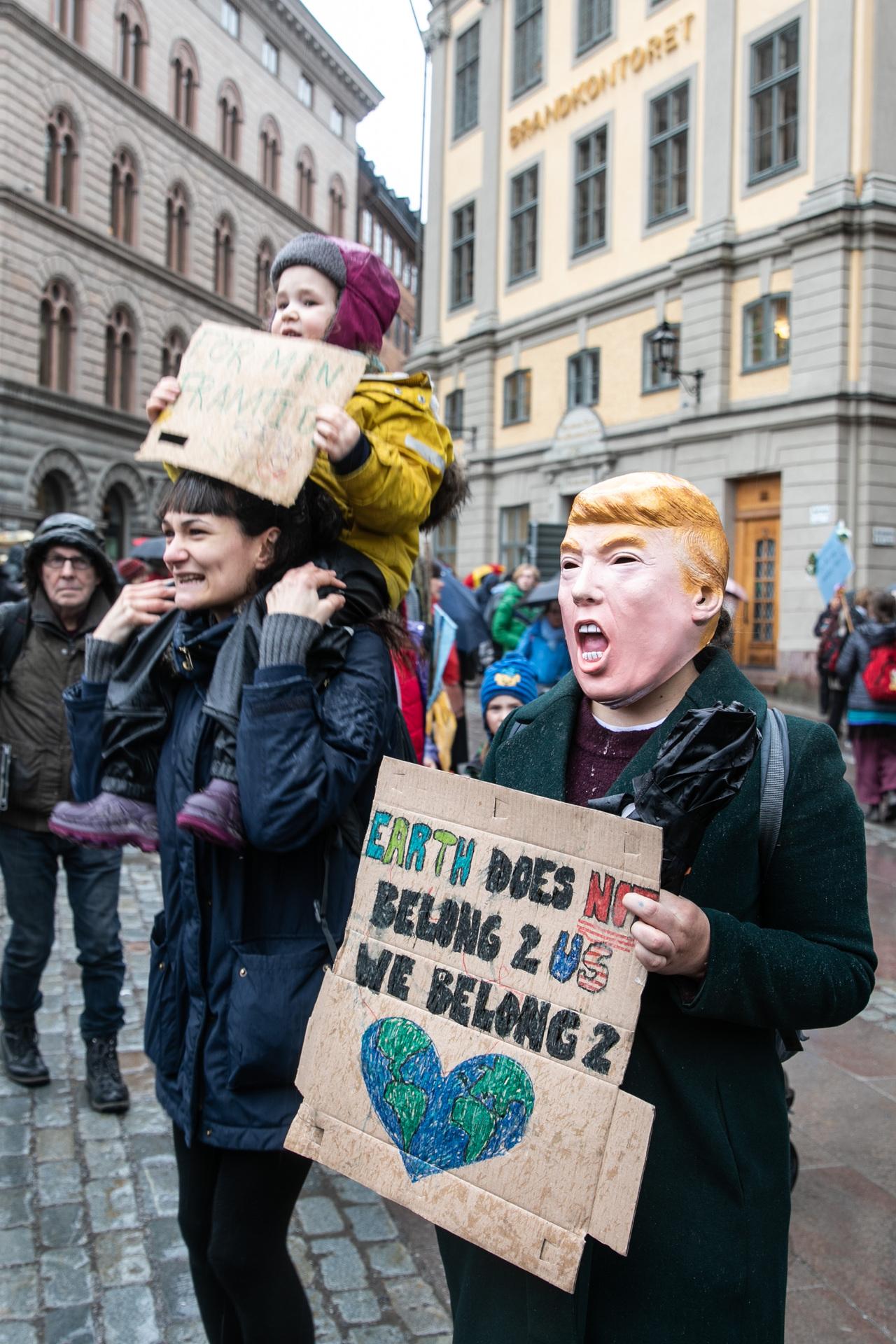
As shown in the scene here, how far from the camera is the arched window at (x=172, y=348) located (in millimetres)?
33594

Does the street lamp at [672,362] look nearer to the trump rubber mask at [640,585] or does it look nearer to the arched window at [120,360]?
the arched window at [120,360]

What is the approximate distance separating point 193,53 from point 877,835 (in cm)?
3253

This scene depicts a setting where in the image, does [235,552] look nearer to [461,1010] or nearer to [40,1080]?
[461,1010]

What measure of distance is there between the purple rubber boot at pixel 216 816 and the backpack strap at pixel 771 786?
37.0 inches

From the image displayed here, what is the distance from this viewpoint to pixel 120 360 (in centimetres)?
3162

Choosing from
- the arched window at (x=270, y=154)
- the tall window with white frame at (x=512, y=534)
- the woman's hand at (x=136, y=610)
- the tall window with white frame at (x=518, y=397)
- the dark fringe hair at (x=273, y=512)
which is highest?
the arched window at (x=270, y=154)

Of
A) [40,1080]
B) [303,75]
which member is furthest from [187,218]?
[40,1080]

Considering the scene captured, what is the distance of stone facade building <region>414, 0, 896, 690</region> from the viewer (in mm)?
17219

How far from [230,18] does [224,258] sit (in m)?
6.80

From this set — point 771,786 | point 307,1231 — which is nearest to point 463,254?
point 307,1231

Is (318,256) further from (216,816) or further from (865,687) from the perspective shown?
(865,687)

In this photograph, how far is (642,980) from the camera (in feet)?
5.09

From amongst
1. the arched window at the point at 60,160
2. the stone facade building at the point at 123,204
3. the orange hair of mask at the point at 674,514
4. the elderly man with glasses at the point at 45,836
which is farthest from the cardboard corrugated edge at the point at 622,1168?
the arched window at the point at 60,160

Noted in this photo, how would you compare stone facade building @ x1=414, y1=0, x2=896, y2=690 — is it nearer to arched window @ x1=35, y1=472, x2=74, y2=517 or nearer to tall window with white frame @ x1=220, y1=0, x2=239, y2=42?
arched window @ x1=35, y1=472, x2=74, y2=517
